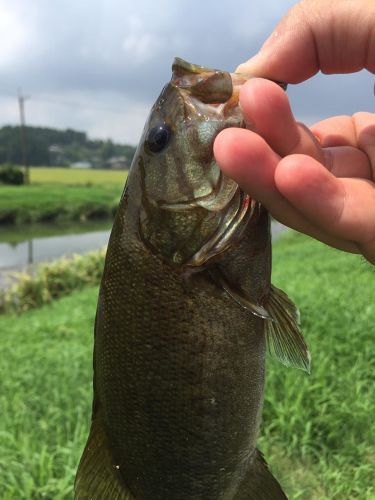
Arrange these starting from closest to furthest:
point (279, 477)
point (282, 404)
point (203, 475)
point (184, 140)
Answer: point (184, 140)
point (203, 475)
point (279, 477)
point (282, 404)

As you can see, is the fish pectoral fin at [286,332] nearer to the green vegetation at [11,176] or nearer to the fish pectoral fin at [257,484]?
the fish pectoral fin at [257,484]

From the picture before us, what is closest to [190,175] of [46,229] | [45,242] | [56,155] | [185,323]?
[185,323]

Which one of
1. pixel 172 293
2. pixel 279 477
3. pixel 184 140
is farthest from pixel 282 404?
pixel 184 140

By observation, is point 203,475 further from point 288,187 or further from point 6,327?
point 6,327

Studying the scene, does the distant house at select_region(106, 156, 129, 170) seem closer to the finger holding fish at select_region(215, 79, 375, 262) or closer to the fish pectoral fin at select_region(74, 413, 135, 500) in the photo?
the fish pectoral fin at select_region(74, 413, 135, 500)

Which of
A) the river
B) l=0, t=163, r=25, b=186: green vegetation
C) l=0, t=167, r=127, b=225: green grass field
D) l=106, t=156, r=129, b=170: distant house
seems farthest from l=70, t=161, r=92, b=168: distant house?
the river
